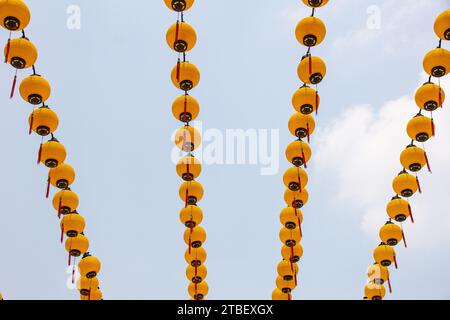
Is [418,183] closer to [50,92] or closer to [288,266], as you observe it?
[288,266]

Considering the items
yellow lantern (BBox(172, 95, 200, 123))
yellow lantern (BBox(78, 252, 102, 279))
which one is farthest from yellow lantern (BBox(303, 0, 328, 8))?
yellow lantern (BBox(78, 252, 102, 279))

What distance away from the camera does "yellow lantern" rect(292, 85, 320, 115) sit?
1347cm

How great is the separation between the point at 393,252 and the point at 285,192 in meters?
2.43

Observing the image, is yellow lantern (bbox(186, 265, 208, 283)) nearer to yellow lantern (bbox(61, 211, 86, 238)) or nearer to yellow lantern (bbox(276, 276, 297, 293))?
yellow lantern (bbox(276, 276, 297, 293))

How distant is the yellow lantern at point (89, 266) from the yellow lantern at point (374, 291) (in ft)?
17.8

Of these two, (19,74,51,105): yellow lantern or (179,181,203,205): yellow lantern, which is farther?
(179,181,203,205): yellow lantern

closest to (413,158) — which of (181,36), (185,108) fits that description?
(185,108)

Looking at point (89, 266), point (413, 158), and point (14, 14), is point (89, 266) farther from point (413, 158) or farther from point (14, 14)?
point (413, 158)

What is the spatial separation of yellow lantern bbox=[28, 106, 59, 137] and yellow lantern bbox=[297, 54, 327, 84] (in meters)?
4.34

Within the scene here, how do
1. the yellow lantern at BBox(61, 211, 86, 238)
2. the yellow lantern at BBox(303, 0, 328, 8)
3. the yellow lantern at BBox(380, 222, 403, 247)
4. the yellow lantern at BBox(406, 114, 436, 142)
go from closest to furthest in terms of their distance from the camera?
the yellow lantern at BBox(303, 0, 328, 8)
the yellow lantern at BBox(406, 114, 436, 142)
the yellow lantern at BBox(61, 211, 86, 238)
the yellow lantern at BBox(380, 222, 403, 247)

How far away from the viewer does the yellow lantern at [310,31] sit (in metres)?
12.7

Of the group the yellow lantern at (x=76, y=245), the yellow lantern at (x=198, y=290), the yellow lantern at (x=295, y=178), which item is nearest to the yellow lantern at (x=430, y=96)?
the yellow lantern at (x=295, y=178)

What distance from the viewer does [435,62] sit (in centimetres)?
1268
